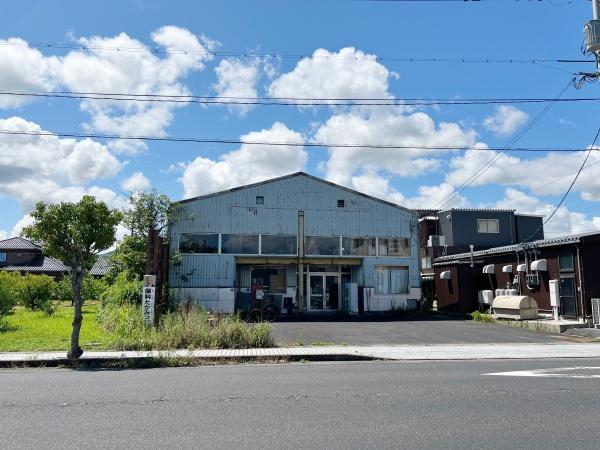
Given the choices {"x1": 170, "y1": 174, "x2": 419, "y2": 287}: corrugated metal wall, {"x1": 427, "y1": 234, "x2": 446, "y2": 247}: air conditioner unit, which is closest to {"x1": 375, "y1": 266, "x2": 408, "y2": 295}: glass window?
{"x1": 170, "y1": 174, "x2": 419, "y2": 287}: corrugated metal wall

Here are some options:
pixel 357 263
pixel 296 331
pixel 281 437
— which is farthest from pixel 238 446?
pixel 357 263

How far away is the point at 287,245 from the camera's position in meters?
28.0

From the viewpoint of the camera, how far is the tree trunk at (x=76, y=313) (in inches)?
470

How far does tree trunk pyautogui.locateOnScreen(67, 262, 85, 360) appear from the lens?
11.9 meters

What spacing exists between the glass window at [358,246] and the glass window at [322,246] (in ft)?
1.45

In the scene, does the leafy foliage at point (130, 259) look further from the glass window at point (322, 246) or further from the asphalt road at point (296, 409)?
the asphalt road at point (296, 409)

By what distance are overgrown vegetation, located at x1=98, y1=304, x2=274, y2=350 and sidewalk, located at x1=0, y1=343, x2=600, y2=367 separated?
735 millimetres

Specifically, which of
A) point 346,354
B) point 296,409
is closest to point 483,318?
point 346,354

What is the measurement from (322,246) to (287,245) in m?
1.93

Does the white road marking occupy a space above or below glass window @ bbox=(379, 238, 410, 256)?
below

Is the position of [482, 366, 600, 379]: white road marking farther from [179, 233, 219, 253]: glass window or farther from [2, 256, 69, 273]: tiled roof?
[2, 256, 69, 273]: tiled roof

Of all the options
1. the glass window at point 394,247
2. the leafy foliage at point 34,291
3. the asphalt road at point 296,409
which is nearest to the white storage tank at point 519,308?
the glass window at point 394,247

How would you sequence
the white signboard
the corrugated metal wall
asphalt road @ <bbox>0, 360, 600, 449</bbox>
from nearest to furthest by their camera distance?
asphalt road @ <bbox>0, 360, 600, 449</bbox>
the white signboard
the corrugated metal wall

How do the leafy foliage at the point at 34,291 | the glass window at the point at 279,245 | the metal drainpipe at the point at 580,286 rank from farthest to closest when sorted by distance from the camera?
1. the glass window at the point at 279,245
2. the leafy foliage at the point at 34,291
3. the metal drainpipe at the point at 580,286
